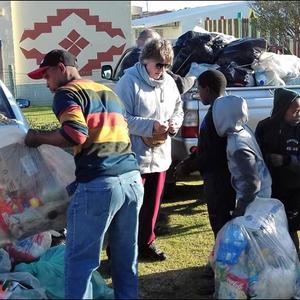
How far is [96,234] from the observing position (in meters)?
3.47

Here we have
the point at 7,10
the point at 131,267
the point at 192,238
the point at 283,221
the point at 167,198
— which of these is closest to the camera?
the point at 131,267

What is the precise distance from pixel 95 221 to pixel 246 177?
1.04 m

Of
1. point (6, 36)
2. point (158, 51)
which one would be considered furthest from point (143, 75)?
point (6, 36)

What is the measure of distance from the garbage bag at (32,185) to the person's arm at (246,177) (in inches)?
43.5

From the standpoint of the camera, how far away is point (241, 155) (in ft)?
12.7

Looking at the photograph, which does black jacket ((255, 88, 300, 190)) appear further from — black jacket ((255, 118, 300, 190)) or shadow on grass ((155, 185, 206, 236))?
shadow on grass ((155, 185, 206, 236))

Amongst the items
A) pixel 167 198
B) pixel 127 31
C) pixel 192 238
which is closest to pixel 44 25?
pixel 127 31

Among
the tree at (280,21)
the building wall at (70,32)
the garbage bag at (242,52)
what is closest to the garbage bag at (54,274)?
the garbage bag at (242,52)

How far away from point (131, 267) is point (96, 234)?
1.38 ft

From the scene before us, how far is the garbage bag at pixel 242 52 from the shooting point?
23.1 feet

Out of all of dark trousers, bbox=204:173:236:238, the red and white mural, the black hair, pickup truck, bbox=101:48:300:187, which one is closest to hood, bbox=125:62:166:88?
the black hair

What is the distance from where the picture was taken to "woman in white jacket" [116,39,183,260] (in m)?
4.55

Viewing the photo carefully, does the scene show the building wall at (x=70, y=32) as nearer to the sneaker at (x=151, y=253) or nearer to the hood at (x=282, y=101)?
the sneaker at (x=151, y=253)

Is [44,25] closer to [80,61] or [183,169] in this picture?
[80,61]
